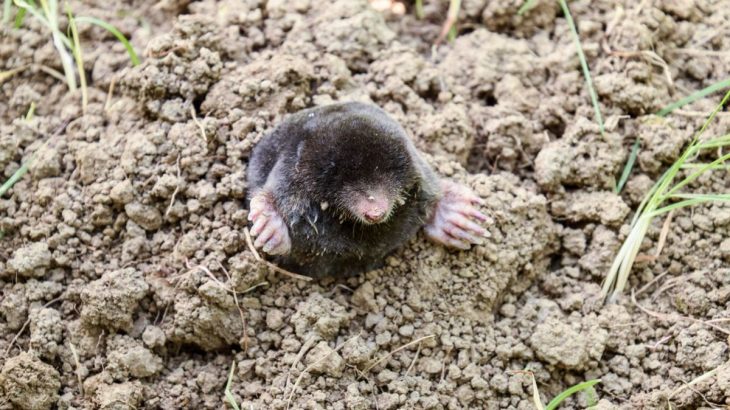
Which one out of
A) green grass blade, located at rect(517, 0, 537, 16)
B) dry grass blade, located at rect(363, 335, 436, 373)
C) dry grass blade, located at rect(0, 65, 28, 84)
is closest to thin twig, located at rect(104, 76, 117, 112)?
dry grass blade, located at rect(0, 65, 28, 84)

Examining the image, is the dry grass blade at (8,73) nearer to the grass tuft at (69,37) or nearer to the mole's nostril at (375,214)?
the grass tuft at (69,37)

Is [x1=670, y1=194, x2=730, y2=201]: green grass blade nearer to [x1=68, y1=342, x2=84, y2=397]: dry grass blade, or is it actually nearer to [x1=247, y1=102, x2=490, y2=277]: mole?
[x1=247, y1=102, x2=490, y2=277]: mole

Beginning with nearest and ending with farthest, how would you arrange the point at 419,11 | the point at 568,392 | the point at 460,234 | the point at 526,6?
the point at 568,392
the point at 460,234
the point at 526,6
the point at 419,11

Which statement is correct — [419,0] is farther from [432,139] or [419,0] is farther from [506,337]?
[506,337]

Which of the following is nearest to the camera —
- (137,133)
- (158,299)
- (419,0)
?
(158,299)

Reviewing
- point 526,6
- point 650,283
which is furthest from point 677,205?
point 526,6

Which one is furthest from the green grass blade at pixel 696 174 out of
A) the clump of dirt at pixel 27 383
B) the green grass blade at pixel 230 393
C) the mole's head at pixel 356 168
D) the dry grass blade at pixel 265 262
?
the clump of dirt at pixel 27 383

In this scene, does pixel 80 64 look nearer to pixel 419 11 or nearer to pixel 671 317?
pixel 419 11

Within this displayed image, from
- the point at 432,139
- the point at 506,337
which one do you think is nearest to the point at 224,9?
the point at 432,139
